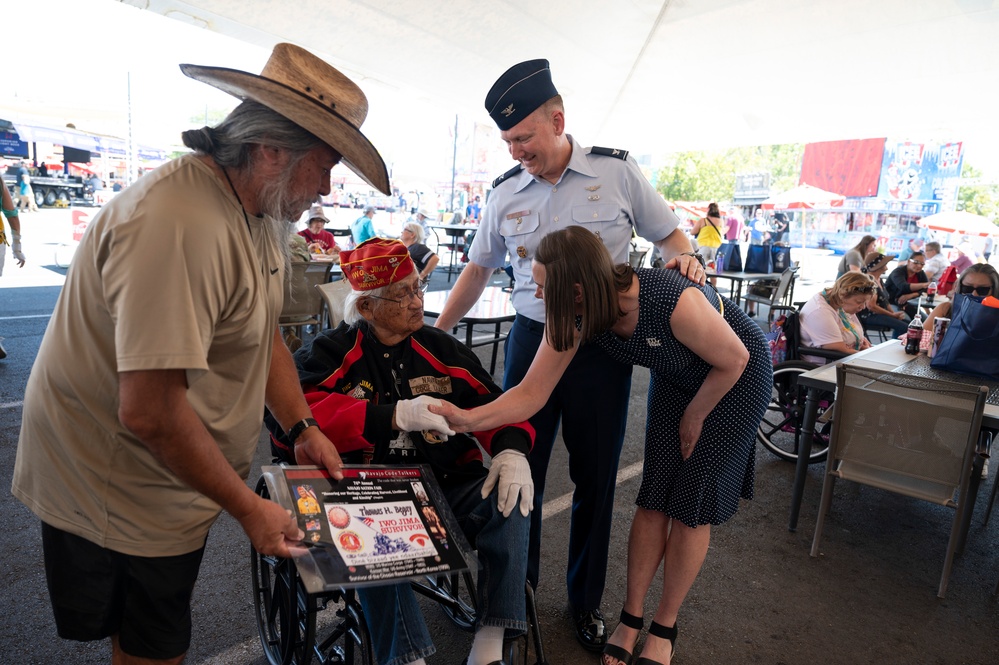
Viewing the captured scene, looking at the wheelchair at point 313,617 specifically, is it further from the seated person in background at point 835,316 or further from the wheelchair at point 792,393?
the seated person in background at point 835,316

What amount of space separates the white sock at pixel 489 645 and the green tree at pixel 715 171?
39.3 metres

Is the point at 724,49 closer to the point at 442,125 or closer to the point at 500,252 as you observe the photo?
the point at 500,252

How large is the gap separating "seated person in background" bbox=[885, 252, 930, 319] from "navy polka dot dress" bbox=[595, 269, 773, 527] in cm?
676

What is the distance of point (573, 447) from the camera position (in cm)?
215

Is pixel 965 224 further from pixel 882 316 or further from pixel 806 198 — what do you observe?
pixel 882 316

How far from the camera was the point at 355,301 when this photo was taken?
2023mm

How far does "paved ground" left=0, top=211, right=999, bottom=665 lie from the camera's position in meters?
2.16

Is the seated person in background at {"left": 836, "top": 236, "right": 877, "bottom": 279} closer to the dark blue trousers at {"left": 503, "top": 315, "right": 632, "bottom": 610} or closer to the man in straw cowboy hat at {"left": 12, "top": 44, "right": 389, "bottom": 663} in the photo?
the dark blue trousers at {"left": 503, "top": 315, "right": 632, "bottom": 610}

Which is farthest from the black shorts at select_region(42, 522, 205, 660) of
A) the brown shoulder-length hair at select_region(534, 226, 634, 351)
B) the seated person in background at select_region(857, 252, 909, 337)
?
the seated person in background at select_region(857, 252, 909, 337)

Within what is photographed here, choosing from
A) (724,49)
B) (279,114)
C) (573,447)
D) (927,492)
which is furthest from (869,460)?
(724,49)

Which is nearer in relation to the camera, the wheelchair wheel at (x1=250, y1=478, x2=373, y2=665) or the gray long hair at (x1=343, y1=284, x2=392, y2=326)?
the wheelchair wheel at (x1=250, y1=478, x2=373, y2=665)

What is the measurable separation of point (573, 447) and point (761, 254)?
8.73 metres

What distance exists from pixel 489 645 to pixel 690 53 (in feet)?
17.8

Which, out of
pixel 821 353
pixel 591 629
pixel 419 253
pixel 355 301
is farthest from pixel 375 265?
pixel 419 253
